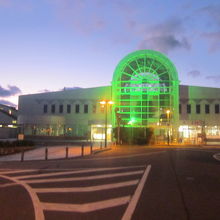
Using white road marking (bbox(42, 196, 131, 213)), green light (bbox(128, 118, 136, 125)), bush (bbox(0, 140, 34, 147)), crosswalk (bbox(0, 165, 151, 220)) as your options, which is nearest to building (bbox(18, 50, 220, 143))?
green light (bbox(128, 118, 136, 125))

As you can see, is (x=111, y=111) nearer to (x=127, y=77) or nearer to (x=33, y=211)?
(x=127, y=77)

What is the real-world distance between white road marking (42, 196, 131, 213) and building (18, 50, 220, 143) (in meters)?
32.1

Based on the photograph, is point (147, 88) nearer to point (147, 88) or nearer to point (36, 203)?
point (147, 88)

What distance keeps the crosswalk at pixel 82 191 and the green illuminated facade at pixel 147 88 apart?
103ft

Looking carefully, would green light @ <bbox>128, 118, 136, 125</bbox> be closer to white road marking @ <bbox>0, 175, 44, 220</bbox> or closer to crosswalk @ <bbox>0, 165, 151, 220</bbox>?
crosswalk @ <bbox>0, 165, 151, 220</bbox>

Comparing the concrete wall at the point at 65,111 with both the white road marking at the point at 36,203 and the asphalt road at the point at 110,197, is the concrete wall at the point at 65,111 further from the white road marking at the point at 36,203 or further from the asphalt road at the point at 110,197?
the white road marking at the point at 36,203

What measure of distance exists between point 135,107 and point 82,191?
3496cm

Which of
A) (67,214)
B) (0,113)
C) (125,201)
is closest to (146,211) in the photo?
(125,201)

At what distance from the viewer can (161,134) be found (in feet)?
135

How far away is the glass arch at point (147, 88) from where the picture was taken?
41094 millimetres

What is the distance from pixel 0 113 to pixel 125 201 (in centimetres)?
5889

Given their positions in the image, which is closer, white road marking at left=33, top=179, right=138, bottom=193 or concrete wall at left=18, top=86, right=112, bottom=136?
white road marking at left=33, top=179, right=138, bottom=193

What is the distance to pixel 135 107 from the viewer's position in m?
41.9

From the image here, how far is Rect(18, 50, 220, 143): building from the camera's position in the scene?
41.2 meters
